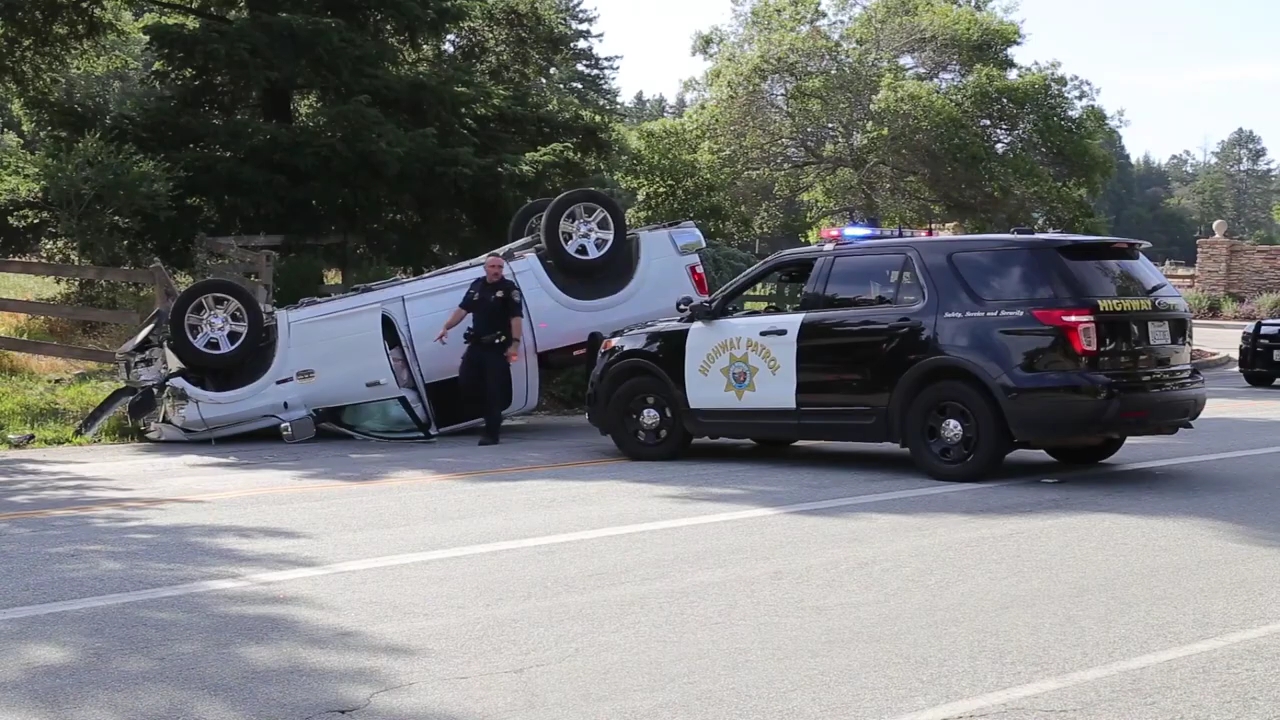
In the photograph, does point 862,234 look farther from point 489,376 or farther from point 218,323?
point 218,323

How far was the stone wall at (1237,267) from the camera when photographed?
43.9 meters

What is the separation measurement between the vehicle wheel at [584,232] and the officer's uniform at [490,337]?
1031 mm

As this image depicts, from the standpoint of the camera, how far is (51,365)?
1822 centimetres

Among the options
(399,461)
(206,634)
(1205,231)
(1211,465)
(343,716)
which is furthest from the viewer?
(1205,231)

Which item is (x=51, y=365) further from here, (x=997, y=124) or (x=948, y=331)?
(x=997, y=124)

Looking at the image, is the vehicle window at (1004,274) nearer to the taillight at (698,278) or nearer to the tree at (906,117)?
the taillight at (698,278)

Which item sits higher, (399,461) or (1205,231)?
(1205,231)

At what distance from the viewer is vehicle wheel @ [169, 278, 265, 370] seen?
12.9m

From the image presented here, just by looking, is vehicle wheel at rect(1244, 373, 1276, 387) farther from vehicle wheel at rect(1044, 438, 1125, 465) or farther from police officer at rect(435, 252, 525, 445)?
police officer at rect(435, 252, 525, 445)

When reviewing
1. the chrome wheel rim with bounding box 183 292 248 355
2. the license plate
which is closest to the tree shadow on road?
the chrome wheel rim with bounding box 183 292 248 355

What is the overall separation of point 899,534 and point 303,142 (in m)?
13.0

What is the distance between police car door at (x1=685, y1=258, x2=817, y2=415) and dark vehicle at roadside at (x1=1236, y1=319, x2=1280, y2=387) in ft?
39.2

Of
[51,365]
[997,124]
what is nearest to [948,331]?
[51,365]

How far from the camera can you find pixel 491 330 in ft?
41.2
